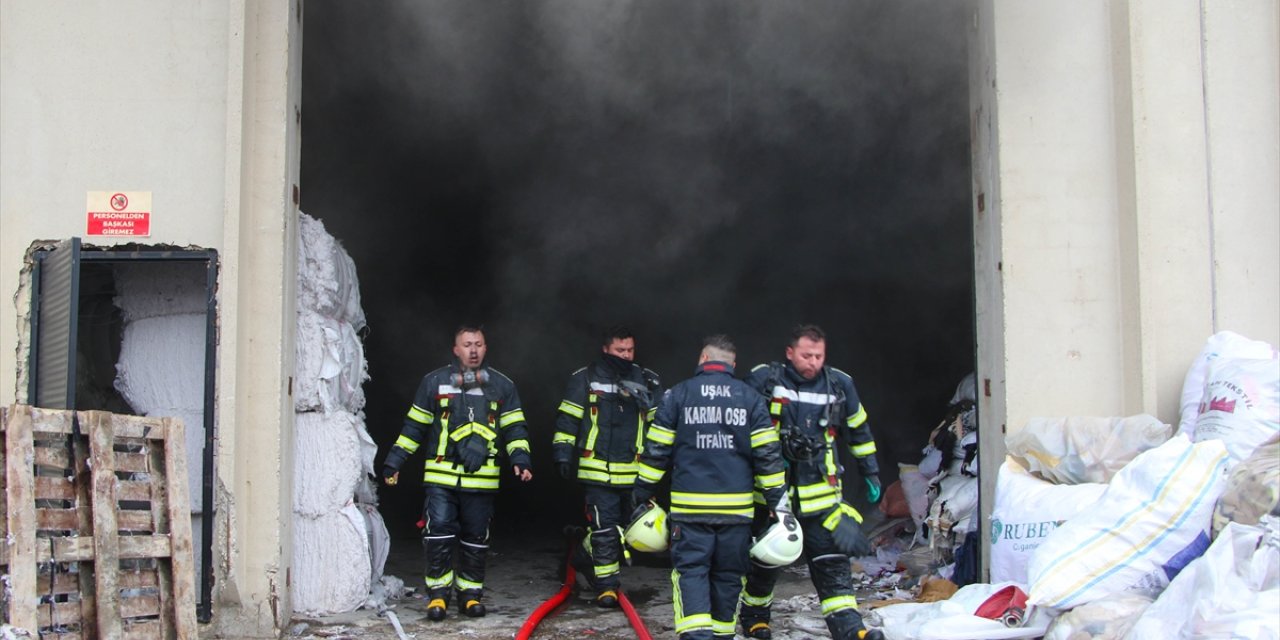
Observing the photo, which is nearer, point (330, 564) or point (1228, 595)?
point (1228, 595)

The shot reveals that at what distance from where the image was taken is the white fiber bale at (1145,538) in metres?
4.68

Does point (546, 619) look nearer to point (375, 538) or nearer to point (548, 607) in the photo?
point (548, 607)

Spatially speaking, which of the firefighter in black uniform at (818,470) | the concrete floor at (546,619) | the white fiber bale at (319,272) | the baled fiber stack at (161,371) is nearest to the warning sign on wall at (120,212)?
the baled fiber stack at (161,371)

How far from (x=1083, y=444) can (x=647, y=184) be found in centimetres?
685

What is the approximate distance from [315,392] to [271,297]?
33.2 inches

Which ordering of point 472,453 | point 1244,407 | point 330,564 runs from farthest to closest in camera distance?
point 472,453, point 330,564, point 1244,407


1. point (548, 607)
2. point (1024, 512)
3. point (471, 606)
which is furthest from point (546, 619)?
point (1024, 512)

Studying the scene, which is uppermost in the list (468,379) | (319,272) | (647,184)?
(647,184)

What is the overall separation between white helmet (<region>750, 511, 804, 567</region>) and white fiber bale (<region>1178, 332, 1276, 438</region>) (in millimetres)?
2016

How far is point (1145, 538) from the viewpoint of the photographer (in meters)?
4.71

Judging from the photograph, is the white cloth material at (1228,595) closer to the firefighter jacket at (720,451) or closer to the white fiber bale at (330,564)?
the firefighter jacket at (720,451)

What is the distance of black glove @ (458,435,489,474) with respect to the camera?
6.51 m

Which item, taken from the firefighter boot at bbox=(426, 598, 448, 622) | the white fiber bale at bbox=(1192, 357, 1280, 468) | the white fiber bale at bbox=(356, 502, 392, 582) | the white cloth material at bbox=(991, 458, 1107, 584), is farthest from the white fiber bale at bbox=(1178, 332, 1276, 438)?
the white fiber bale at bbox=(356, 502, 392, 582)

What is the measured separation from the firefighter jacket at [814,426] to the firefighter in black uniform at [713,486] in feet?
0.70
